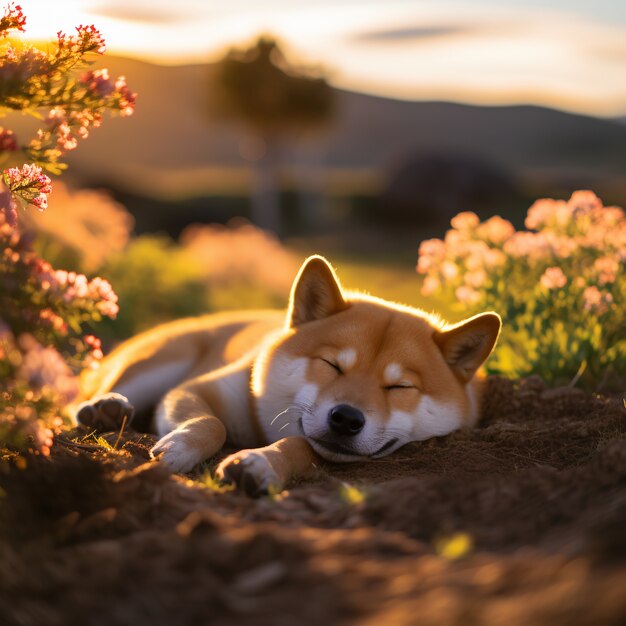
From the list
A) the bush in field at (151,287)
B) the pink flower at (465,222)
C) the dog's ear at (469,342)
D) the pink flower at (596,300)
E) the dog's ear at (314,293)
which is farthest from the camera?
the bush in field at (151,287)

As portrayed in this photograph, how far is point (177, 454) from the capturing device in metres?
3.93

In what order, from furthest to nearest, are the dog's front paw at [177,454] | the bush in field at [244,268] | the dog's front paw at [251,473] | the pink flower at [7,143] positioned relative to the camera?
the bush in field at [244,268], the dog's front paw at [177,454], the dog's front paw at [251,473], the pink flower at [7,143]

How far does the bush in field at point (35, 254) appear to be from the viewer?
2945mm

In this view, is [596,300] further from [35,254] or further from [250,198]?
[250,198]

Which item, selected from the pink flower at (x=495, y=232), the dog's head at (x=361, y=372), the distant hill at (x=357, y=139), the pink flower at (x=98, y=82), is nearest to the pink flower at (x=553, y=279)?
the pink flower at (x=495, y=232)

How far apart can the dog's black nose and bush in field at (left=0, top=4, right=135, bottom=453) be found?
3.89 ft

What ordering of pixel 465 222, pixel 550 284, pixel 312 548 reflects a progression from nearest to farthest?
pixel 312 548
pixel 550 284
pixel 465 222

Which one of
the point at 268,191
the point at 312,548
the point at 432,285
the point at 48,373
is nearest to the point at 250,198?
the point at 268,191

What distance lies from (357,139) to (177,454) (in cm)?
5950

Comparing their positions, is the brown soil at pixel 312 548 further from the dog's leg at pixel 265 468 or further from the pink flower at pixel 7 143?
the pink flower at pixel 7 143

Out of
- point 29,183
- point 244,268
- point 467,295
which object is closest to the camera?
point 29,183

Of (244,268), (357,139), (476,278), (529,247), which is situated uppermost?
(357,139)

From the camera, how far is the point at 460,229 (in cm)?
652

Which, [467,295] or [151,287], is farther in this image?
[151,287]
